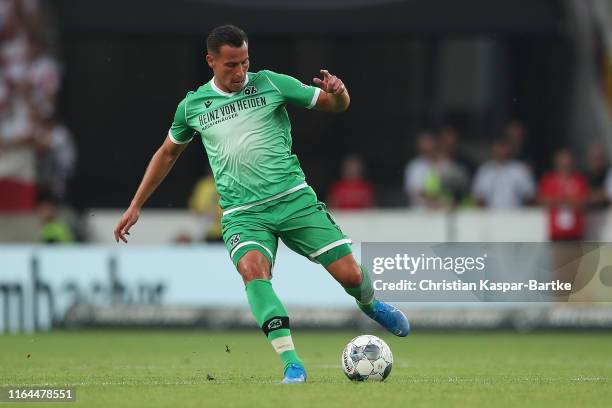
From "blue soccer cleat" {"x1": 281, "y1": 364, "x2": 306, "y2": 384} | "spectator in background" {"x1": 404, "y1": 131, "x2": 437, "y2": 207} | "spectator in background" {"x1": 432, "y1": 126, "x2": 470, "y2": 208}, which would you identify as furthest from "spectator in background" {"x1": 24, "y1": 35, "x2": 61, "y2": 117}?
"blue soccer cleat" {"x1": 281, "y1": 364, "x2": 306, "y2": 384}

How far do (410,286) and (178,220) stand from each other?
9412mm

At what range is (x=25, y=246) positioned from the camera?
1780cm

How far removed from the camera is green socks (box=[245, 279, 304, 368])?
30.4 feet

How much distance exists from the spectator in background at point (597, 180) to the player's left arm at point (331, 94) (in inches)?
389

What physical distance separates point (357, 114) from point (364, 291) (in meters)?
13.2

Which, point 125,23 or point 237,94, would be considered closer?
point 237,94

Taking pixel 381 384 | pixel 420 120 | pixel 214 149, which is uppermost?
pixel 420 120

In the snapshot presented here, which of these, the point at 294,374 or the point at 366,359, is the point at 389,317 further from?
the point at 294,374

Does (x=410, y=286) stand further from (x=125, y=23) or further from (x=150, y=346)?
(x=125, y=23)

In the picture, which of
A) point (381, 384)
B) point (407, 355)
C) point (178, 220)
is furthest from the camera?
point (178, 220)

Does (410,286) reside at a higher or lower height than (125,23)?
lower

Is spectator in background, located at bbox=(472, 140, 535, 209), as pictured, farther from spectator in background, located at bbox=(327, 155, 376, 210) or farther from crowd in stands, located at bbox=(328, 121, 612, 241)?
spectator in background, located at bbox=(327, 155, 376, 210)

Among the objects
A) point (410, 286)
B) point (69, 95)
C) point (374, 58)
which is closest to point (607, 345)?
point (410, 286)

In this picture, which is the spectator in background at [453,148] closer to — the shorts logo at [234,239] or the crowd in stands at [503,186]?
the crowd in stands at [503,186]
